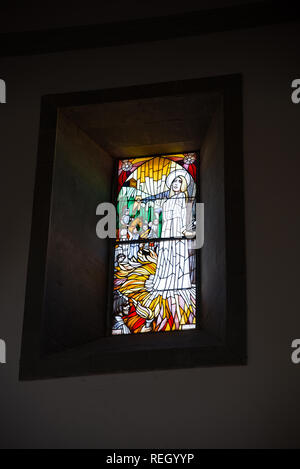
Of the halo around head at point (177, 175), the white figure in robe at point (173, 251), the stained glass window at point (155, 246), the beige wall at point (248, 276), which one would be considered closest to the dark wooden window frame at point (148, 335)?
the beige wall at point (248, 276)

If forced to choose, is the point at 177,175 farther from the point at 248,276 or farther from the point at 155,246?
the point at 248,276

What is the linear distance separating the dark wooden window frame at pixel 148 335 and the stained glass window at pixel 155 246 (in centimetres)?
29

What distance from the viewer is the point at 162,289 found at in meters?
8.35

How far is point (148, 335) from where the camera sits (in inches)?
316

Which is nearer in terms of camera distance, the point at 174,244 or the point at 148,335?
the point at 148,335

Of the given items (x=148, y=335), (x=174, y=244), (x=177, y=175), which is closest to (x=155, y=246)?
(x=174, y=244)

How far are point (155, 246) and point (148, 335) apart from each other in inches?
36.9

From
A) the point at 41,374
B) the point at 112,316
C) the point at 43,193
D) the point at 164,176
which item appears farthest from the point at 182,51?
the point at 41,374

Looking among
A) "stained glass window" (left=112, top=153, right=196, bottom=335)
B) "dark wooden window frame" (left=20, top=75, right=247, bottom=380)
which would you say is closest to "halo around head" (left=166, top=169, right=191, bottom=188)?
"stained glass window" (left=112, top=153, right=196, bottom=335)

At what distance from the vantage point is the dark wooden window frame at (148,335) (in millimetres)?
7227

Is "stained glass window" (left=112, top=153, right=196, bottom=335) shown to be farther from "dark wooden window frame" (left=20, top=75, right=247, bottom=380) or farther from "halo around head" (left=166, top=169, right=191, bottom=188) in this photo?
"dark wooden window frame" (left=20, top=75, right=247, bottom=380)

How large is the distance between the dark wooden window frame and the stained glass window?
0.29m

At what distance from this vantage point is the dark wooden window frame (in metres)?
7.23
